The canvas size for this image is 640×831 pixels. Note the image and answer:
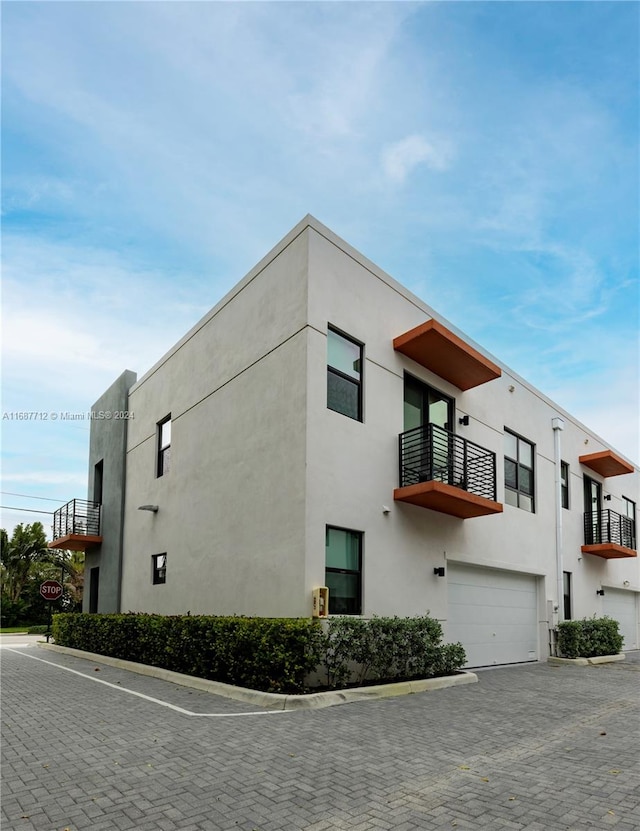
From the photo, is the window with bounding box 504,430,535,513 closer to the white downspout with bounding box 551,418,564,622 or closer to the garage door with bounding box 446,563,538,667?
the white downspout with bounding box 551,418,564,622

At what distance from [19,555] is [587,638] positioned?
125 feet

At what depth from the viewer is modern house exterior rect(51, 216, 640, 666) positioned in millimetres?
11039

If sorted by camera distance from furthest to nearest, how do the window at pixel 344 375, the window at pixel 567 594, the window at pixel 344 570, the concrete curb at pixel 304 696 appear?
1. the window at pixel 567 594
2. the window at pixel 344 375
3. the window at pixel 344 570
4. the concrete curb at pixel 304 696

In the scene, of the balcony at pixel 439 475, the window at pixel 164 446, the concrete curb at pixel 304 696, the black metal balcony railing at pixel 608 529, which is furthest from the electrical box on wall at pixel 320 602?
the black metal balcony railing at pixel 608 529

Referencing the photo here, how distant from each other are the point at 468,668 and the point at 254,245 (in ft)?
33.0

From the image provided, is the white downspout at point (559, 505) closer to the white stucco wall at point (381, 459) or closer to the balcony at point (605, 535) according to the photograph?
the white stucco wall at point (381, 459)

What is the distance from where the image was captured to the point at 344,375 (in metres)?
11.7

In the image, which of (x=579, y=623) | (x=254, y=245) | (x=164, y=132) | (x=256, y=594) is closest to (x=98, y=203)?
(x=164, y=132)

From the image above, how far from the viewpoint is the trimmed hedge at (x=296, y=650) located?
9281 millimetres

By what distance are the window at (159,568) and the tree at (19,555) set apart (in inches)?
1223

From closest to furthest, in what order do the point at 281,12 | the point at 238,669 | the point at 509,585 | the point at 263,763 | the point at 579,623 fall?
the point at 263,763 → the point at 238,669 → the point at 281,12 → the point at 509,585 → the point at 579,623

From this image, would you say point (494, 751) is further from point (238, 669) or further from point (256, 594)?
point (256, 594)

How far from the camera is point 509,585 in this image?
51.5ft

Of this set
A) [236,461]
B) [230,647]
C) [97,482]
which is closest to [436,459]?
[236,461]
